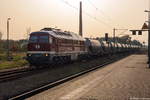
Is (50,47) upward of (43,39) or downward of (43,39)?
downward

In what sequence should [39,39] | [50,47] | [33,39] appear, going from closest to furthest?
1. [50,47]
2. [39,39]
3. [33,39]

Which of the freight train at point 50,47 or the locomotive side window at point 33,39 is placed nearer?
the freight train at point 50,47

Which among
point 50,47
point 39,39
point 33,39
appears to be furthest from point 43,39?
point 50,47

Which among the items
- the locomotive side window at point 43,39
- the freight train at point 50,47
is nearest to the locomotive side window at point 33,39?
the freight train at point 50,47

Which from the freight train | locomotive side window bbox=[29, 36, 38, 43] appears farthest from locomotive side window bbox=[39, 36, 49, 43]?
locomotive side window bbox=[29, 36, 38, 43]

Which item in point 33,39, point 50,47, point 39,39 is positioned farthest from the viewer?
point 33,39

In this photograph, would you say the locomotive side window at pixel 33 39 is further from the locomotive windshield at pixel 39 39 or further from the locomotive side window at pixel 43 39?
the locomotive side window at pixel 43 39

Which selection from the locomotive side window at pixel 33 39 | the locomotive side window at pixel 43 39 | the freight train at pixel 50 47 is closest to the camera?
the freight train at pixel 50 47

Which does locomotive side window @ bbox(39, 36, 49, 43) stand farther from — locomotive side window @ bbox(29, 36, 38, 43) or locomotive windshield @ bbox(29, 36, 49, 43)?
locomotive side window @ bbox(29, 36, 38, 43)

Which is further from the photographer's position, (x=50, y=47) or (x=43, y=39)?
(x=43, y=39)

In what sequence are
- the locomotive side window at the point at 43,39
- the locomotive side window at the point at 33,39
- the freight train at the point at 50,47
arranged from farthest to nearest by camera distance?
the locomotive side window at the point at 33,39, the locomotive side window at the point at 43,39, the freight train at the point at 50,47

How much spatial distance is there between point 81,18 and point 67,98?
36.2 m

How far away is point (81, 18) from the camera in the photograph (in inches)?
1822

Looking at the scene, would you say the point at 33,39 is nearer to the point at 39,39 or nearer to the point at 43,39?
the point at 39,39
